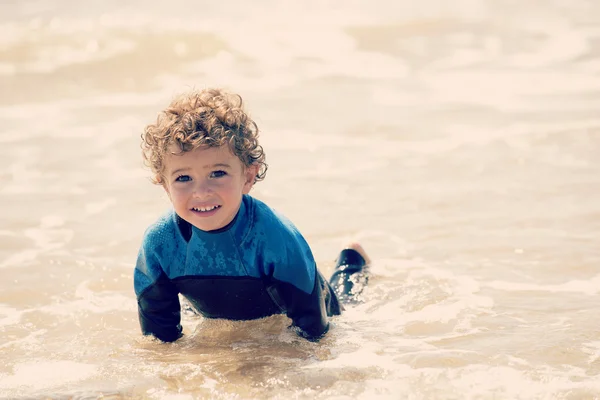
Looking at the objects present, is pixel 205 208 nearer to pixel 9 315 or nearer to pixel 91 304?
pixel 91 304

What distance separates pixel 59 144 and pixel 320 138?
96.6 inches

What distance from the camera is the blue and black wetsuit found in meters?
4.12

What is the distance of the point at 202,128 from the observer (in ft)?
13.0

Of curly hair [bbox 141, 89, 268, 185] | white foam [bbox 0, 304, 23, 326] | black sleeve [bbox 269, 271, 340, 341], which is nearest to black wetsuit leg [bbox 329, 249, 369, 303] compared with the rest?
black sleeve [bbox 269, 271, 340, 341]

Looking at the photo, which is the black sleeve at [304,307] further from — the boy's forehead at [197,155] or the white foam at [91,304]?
the white foam at [91,304]

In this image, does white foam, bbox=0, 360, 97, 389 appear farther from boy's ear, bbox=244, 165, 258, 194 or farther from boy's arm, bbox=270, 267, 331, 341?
boy's ear, bbox=244, 165, 258, 194

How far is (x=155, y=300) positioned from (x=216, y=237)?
0.45m

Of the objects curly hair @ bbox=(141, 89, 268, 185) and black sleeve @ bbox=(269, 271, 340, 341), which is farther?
black sleeve @ bbox=(269, 271, 340, 341)

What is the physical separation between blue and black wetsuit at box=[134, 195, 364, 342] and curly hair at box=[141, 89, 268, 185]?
28 centimetres

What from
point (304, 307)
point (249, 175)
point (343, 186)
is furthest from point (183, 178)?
point (343, 186)

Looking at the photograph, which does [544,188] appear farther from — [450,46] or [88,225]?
[450,46]

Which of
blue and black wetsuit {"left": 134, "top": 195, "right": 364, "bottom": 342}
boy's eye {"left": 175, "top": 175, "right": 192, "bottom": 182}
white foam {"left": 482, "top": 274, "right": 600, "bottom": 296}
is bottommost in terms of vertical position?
white foam {"left": 482, "top": 274, "right": 600, "bottom": 296}

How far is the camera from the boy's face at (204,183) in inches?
154

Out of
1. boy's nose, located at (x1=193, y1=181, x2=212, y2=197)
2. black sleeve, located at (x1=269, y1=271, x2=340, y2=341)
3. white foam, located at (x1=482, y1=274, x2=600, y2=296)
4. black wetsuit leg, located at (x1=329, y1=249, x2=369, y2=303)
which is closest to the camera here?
boy's nose, located at (x1=193, y1=181, x2=212, y2=197)
